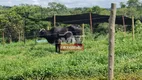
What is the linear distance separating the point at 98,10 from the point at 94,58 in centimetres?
2743

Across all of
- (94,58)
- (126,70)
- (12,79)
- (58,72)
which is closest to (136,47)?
(94,58)

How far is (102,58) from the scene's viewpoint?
8141 millimetres

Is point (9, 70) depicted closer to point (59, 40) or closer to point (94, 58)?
point (94, 58)

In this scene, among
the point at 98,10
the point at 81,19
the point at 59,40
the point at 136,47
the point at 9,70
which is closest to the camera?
the point at 9,70

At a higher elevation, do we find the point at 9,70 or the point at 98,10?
the point at 98,10

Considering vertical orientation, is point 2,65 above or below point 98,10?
below

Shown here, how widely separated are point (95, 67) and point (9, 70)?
2.48 m

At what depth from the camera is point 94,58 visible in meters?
8.33

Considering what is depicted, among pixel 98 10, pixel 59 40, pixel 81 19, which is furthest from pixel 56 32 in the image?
pixel 98 10

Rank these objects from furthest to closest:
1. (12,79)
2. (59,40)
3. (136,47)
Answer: (59,40)
(136,47)
(12,79)

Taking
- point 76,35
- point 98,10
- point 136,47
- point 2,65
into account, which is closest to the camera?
point 2,65

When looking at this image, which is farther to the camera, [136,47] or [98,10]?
[98,10]

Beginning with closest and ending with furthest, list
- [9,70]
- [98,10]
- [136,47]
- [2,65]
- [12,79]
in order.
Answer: [12,79] < [9,70] < [2,65] < [136,47] < [98,10]

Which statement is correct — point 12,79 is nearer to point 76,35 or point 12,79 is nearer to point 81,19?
point 76,35
